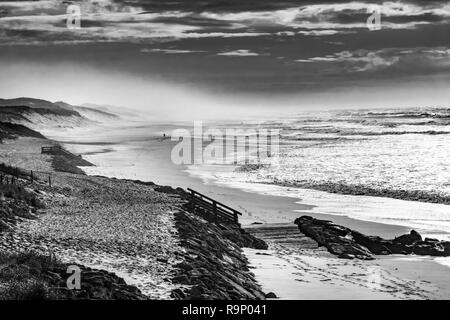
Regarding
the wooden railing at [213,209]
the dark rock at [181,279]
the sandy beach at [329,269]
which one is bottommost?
the sandy beach at [329,269]

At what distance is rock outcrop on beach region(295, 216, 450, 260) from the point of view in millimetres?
25609

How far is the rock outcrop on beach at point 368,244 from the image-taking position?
1008 inches

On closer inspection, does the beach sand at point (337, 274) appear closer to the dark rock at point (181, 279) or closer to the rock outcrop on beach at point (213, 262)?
the rock outcrop on beach at point (213, 262)

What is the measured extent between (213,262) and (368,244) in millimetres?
8613

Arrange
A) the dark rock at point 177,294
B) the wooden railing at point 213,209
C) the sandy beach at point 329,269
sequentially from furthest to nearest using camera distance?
the wooden railing at point 213,209 < the sandy beach at point 329,269 < the dark rock at point 177,294

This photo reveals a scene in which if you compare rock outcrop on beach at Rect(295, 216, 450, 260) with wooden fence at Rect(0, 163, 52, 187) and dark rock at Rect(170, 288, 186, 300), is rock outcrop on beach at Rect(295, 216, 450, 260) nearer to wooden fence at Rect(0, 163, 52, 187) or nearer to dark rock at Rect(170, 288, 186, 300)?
dark rock at Rect(170, 288, 186, 300)

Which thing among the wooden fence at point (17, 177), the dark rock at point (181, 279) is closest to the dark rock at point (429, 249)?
the dark rock at point (181, 279)

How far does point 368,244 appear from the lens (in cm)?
2659

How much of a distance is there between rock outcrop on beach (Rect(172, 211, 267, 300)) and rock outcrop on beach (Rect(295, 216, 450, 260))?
105 inches

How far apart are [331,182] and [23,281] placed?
33982mm

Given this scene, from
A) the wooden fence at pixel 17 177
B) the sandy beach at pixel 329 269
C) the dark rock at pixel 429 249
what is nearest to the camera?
the sandy beach at pixel 329 269

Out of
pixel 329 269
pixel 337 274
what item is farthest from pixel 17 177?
pixel 337 274

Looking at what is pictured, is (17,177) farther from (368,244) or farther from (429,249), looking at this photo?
(429,249)

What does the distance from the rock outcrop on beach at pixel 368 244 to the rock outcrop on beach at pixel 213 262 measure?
267cm
